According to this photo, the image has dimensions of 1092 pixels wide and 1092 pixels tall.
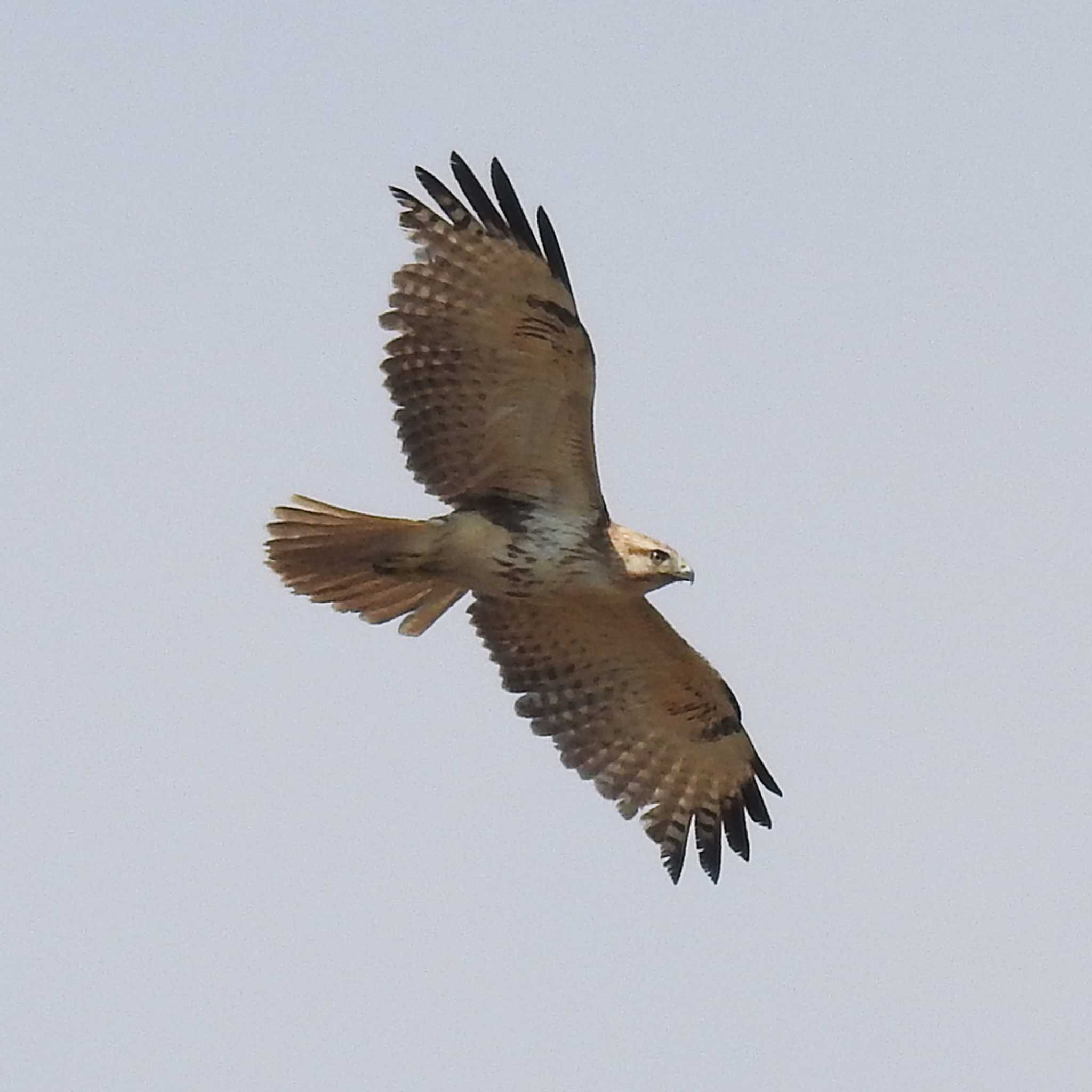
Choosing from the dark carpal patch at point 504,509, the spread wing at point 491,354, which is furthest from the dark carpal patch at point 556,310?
the dark carpal patch at point 504,509

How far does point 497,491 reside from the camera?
11.7 metres

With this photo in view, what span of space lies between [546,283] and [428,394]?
2.32ft

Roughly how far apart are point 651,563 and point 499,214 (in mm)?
1560

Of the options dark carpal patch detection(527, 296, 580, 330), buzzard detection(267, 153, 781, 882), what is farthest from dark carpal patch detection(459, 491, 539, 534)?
dark carpal patch detection(527, 296, 580, 330)

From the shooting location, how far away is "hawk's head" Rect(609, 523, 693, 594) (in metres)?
11.6

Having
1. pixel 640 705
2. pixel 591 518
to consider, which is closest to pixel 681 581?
pixel 591 518

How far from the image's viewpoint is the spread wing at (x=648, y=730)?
41.2 feet

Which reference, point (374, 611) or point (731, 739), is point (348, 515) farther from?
point (731, 739)

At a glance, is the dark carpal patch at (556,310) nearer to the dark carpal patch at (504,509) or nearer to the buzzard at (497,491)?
the buzzard at (497,491)

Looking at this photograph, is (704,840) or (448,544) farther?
(704,840)

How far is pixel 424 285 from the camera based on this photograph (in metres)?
11.3

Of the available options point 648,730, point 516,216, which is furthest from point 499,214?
point 648,730

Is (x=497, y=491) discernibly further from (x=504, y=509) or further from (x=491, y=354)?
(x=491, y=354)

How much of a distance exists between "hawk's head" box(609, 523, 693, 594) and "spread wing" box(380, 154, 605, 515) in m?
0.21
